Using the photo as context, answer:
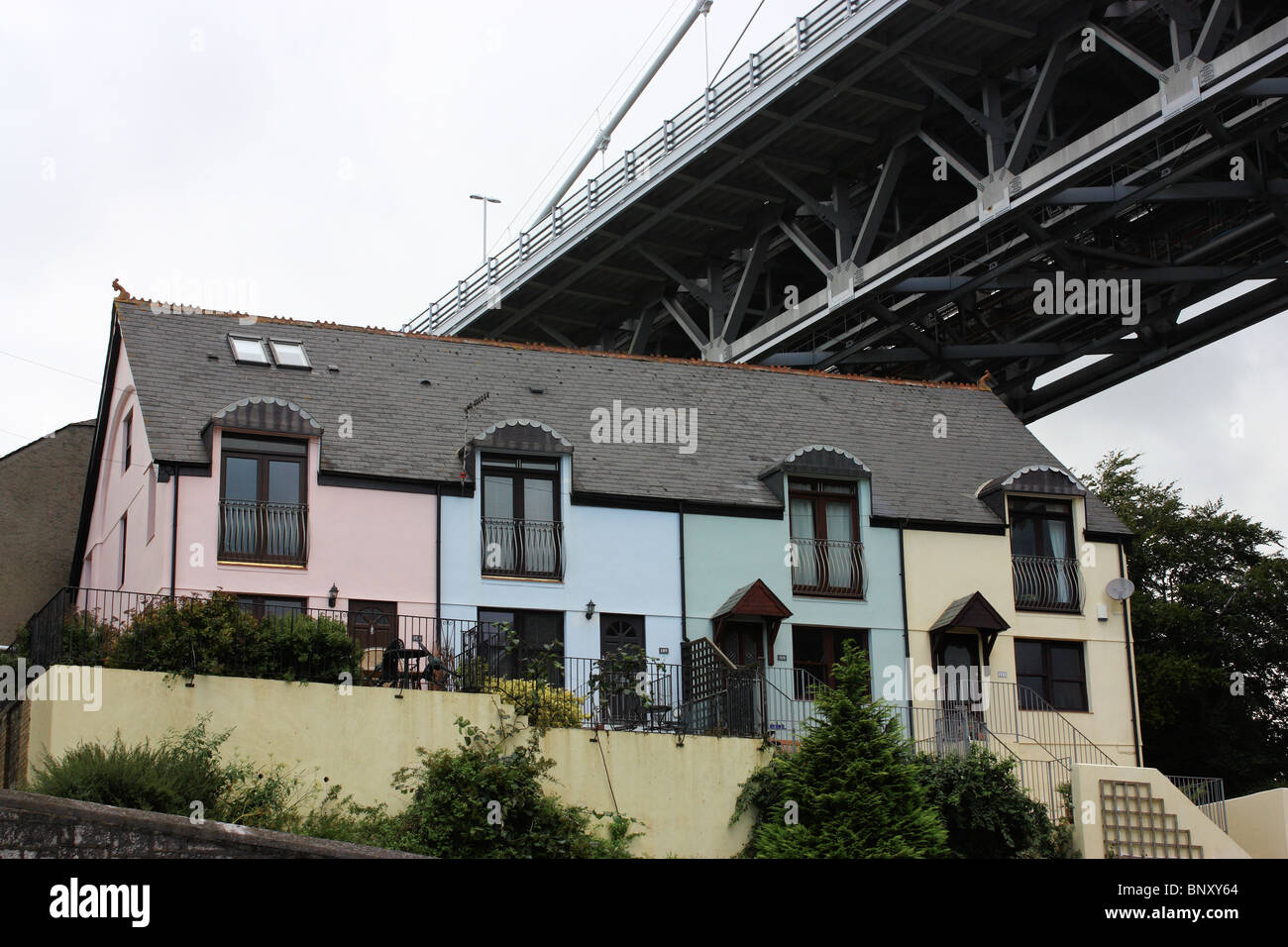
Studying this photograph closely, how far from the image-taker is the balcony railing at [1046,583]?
32.9 metres

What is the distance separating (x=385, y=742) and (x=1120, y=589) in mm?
14889

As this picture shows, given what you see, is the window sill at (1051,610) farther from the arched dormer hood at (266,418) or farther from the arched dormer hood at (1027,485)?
the arched dormer hood at (266,418)

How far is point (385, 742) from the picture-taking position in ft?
79.6

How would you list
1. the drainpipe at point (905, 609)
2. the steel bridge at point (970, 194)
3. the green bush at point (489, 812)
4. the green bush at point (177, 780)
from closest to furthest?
the green bush at point (177, 780) → the green bush at point (489, 812) → the drainpipe at point (905, 609) → the steel bridge at point (970, 194)

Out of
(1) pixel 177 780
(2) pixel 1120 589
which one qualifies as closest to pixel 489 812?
(1) pixel 177 780

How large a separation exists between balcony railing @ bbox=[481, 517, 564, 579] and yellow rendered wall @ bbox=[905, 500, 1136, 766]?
6.44 meters

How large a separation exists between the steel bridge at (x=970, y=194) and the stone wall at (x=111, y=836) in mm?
31561

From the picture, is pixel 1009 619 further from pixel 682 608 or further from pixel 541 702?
pixel 541 702

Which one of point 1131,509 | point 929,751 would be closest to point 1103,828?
point 929,751

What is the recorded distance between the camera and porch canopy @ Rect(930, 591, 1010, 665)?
31391mm

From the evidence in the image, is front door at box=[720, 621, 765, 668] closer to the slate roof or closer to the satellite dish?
the slate roof

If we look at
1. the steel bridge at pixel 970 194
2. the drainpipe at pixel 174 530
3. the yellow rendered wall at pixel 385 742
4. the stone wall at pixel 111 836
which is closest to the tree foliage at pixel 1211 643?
the steel bridge at pixel 970 194
